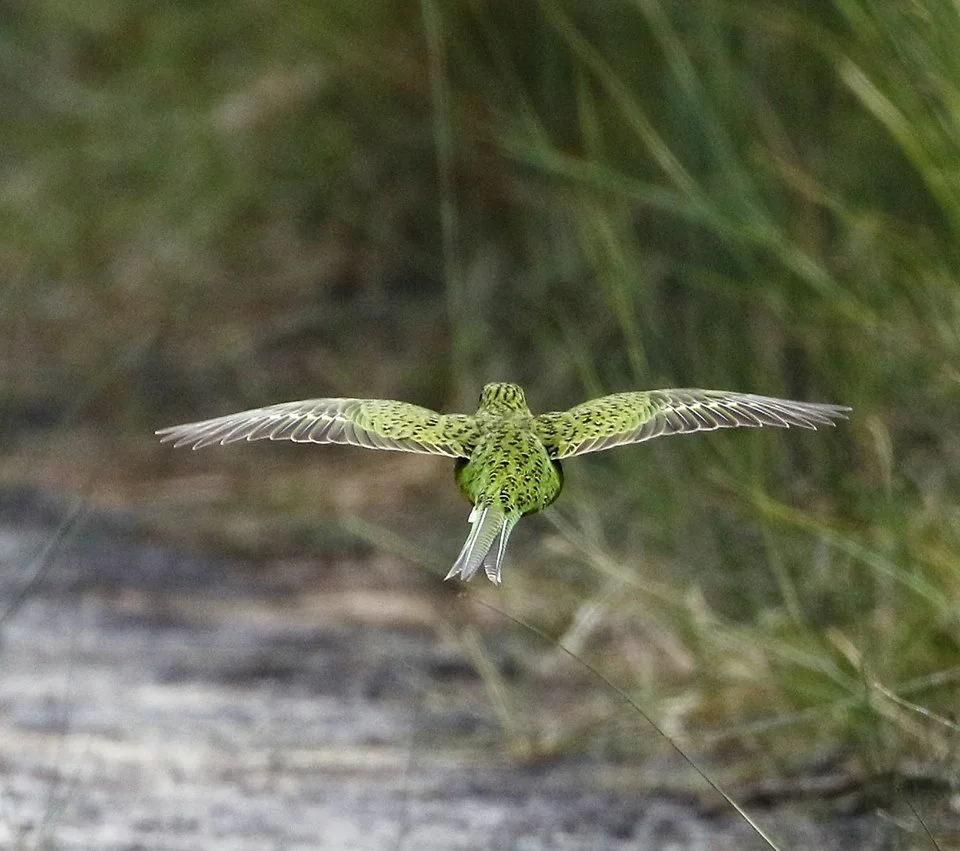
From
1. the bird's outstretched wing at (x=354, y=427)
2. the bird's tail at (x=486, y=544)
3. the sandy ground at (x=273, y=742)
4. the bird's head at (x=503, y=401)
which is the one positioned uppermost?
the bird's tail at (x=486, y=544)

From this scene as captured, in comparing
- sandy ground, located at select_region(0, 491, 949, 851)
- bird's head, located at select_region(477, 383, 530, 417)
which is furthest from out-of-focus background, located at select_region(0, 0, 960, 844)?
bird's head, located at select_region(477, 383, 530, 417)

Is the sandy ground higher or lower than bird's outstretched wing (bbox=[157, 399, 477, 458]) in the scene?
lower

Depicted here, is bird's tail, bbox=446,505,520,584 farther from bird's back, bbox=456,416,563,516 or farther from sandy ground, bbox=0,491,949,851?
sandy ground, bbox=0,491,949,851

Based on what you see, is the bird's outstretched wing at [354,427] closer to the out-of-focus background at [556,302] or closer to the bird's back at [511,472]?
the bird's back at [511,472]

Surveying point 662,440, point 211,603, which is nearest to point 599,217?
point 662,440

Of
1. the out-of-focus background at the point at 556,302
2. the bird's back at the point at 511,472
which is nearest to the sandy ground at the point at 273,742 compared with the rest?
the out-of-focus background at the point at 556,302

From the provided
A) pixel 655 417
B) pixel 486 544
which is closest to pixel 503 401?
pixel 655 417

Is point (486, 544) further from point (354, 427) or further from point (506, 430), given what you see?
point (506, 430)

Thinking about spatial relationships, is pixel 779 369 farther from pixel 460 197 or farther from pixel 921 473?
pixel 460 197
